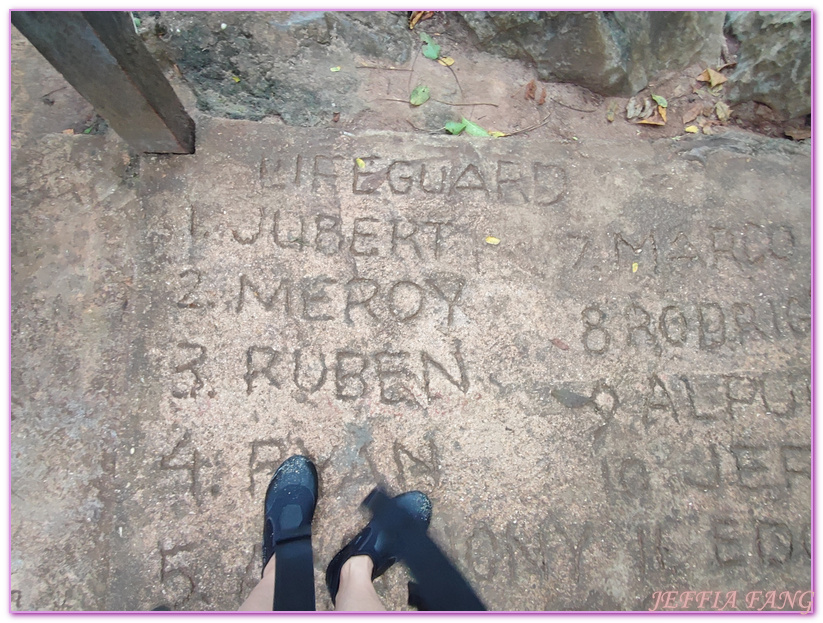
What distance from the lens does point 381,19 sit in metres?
2.69

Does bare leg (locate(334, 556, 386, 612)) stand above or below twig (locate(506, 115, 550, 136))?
below

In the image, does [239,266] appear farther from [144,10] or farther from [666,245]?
[666,245]

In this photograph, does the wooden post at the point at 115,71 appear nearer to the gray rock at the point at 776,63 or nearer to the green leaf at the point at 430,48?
the green leaf at the point at 430,48

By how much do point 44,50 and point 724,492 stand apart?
2.85 m

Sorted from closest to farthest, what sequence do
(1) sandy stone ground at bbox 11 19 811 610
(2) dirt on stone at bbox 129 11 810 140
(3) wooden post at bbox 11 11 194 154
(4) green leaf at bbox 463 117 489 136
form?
1. (3) wooden post at bbox 11 11 194 154
2. (1) sandy stone ground at bbox 11 19 811 610
3. (2) dirt on stone at bbox 129 11 810 140
4. (4) green leaf at bbox 463 117 489 136

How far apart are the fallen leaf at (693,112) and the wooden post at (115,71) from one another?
8.43ft

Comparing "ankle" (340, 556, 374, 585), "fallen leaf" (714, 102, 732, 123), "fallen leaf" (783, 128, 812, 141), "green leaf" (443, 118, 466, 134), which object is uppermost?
"fallen leaf" (714, 102, 732, 123)

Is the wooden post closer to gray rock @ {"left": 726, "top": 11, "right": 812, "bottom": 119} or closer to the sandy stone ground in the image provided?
the sandy stone ground

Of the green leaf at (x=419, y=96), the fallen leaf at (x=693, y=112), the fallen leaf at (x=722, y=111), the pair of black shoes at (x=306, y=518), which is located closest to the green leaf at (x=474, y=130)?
the green leaf at (x=419, y=96)

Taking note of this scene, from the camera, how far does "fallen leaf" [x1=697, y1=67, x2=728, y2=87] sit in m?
2.77

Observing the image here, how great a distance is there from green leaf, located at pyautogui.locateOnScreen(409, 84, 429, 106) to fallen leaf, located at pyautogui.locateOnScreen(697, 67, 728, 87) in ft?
5.23

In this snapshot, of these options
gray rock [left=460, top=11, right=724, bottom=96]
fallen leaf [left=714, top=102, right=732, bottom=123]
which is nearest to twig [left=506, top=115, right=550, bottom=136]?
gray rock [left=460, top=11, right=724, bottom=96]

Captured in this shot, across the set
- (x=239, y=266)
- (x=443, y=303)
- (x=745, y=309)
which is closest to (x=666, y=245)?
(x=745, y=309)

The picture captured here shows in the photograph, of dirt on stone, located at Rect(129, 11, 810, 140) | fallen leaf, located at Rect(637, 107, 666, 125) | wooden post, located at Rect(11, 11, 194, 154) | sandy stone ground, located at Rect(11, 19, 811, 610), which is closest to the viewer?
wooden post, located at Rect(11, 11, 194, 154)
